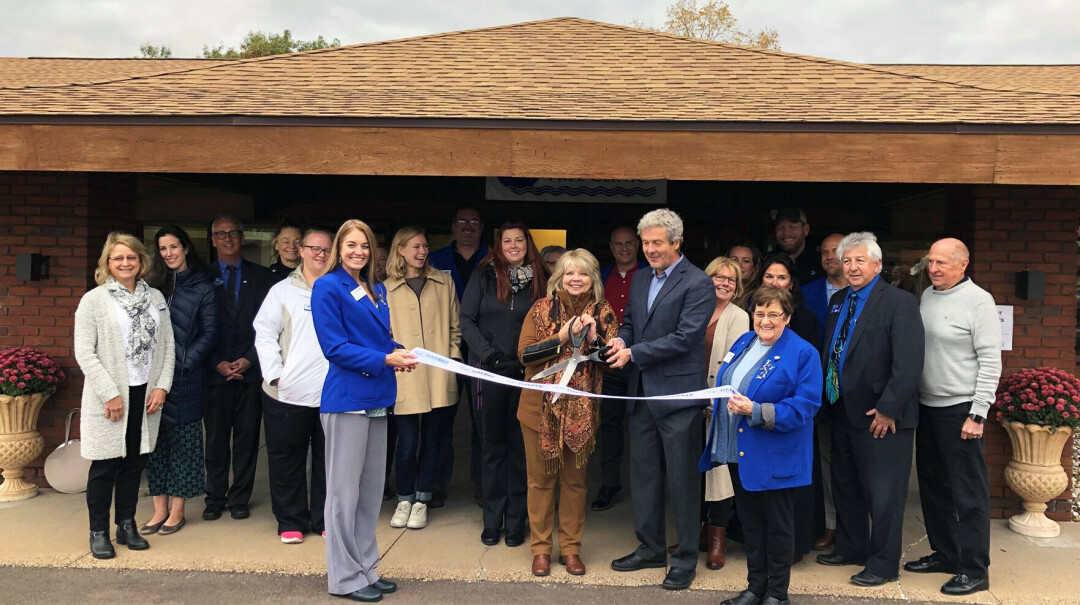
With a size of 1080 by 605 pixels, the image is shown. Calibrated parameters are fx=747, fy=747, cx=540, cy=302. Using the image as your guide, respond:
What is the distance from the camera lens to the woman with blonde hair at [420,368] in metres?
4.80

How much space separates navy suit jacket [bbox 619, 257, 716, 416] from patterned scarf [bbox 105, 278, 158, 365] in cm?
283

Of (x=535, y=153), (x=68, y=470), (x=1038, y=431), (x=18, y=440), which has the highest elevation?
(x=535, y=153)

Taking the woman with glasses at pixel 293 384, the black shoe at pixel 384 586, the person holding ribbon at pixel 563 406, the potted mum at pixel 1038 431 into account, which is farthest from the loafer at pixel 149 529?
the potted mum at pixel 1038 431

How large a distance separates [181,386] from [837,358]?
397 centimetres

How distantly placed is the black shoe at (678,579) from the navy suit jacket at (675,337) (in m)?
0.86

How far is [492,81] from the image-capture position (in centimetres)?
587

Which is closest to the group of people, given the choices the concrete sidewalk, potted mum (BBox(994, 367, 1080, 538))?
the concrete sidewalk

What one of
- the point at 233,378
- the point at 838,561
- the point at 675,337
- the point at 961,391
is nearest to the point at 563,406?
the point at 675,337

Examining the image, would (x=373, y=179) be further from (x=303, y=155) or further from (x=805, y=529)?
(x=805, y=529)

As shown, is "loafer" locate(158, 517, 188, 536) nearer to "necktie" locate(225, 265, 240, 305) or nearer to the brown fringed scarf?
"necktie" locate(225, 265, 240, 305)

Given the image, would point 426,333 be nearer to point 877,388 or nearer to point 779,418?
point 779,418

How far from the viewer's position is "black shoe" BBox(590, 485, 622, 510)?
17.8 feet

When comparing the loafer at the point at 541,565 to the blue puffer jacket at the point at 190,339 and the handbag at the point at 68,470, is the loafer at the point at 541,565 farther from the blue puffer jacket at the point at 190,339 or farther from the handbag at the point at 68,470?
the handbag at the point at 68,470

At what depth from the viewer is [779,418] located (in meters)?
3.54
